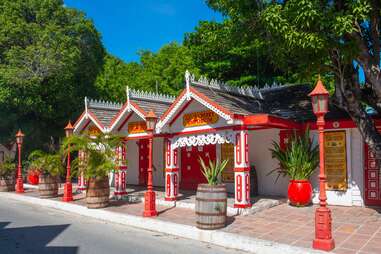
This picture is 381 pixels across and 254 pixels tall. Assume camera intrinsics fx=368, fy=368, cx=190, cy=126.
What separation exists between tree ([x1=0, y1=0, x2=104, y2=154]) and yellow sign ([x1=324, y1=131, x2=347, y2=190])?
48.2 ft

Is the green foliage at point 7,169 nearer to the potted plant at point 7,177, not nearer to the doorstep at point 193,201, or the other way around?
the potted plant at point 7,177

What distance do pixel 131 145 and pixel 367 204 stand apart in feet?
35.5

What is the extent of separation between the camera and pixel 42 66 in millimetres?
19672

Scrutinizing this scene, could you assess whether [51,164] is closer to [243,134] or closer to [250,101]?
[250,101]

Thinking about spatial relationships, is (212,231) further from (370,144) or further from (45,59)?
(45,59)

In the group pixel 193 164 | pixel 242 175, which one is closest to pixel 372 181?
pixel 242 175

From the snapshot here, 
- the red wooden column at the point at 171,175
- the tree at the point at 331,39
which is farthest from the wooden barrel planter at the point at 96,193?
the tree at the point at 331,39

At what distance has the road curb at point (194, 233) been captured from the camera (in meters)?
7.12

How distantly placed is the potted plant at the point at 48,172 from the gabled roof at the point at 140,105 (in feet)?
8.98

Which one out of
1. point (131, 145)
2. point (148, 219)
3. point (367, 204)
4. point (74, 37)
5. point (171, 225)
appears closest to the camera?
point (171, 225)

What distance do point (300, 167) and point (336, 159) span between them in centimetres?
145

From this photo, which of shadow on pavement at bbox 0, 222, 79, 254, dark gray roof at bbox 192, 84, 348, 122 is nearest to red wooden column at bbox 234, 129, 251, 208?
dark gray roof at bbox 192, 84, 348, 122

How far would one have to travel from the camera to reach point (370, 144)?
9.53 meters

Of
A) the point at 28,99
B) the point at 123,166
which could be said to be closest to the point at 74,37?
the point at 28,99
